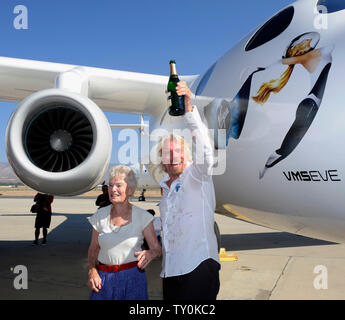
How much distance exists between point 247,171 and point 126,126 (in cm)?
1323

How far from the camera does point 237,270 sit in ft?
19.8

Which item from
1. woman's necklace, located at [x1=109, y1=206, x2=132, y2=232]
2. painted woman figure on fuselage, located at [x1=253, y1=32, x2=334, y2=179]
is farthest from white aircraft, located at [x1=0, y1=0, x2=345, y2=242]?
woman's necklace, located at [x1=109, y1=206, x2=132, y2=232]

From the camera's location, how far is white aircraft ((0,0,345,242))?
278 centimetres

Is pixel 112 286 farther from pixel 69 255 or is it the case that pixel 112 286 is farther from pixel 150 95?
pixel 69 255

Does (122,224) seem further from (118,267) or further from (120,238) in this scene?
(118,267)

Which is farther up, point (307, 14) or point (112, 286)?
point (307, 14)

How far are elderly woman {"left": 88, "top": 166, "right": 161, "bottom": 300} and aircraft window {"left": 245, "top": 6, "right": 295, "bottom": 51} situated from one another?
2.22 metres

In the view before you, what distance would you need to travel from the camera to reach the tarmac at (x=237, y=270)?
4691mm

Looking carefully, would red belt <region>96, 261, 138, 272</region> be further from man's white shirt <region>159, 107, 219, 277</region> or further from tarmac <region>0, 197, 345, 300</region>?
tarmac <region>0, 197, 345, 300</region>

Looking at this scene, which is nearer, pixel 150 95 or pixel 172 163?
pixel 172 163

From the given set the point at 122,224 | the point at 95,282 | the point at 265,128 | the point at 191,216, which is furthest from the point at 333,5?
the point at 95,282

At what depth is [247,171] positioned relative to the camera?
11.9ft

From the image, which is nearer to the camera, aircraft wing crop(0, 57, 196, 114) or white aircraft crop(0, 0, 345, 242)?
white aircraft crop(0, 0, 345, 242)
